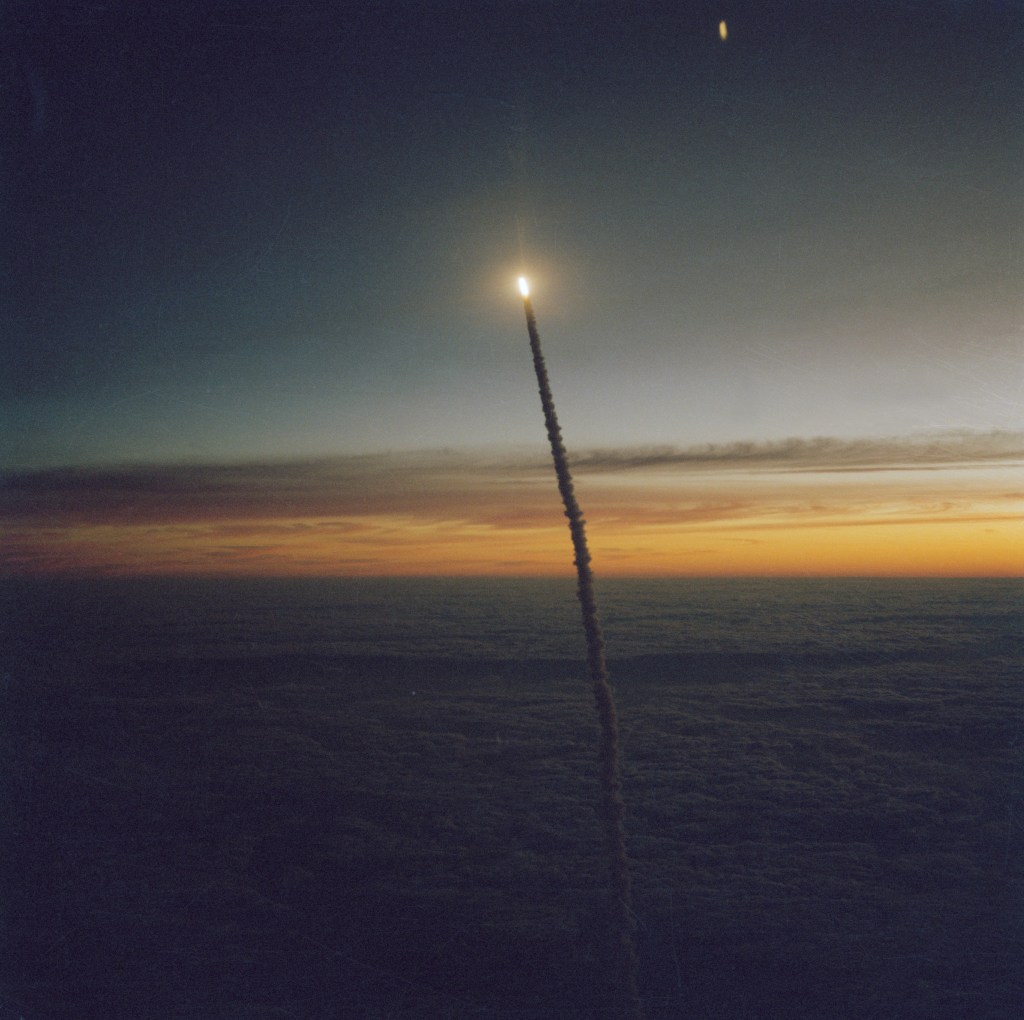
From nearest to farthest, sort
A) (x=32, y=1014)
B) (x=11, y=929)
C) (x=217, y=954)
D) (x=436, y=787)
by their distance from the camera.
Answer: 1. (x=32, y=1014)
2. (x=217, y=954)
3. (x=11, y=929)
4. (x=436, y=787)

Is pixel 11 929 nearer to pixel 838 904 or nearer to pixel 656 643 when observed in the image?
pixel 838 904

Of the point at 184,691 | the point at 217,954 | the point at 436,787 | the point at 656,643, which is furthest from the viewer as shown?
the point at 656,643

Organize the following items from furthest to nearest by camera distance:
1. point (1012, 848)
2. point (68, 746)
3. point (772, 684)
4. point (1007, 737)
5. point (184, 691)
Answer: point (184, 691), point (772, 684), point (68, 746), point (1007, 737), point (1012, 848)

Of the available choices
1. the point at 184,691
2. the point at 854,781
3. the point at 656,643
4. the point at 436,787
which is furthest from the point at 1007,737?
the point at 184,691

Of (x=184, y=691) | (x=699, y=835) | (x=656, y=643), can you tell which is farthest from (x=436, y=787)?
(x=656, y=643)

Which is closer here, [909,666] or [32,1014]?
[32,1014]

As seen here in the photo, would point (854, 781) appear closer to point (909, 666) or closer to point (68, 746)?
point (909, 666)

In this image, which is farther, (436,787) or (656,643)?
(656,643)

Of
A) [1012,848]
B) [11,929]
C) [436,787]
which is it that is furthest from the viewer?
[436,787]
